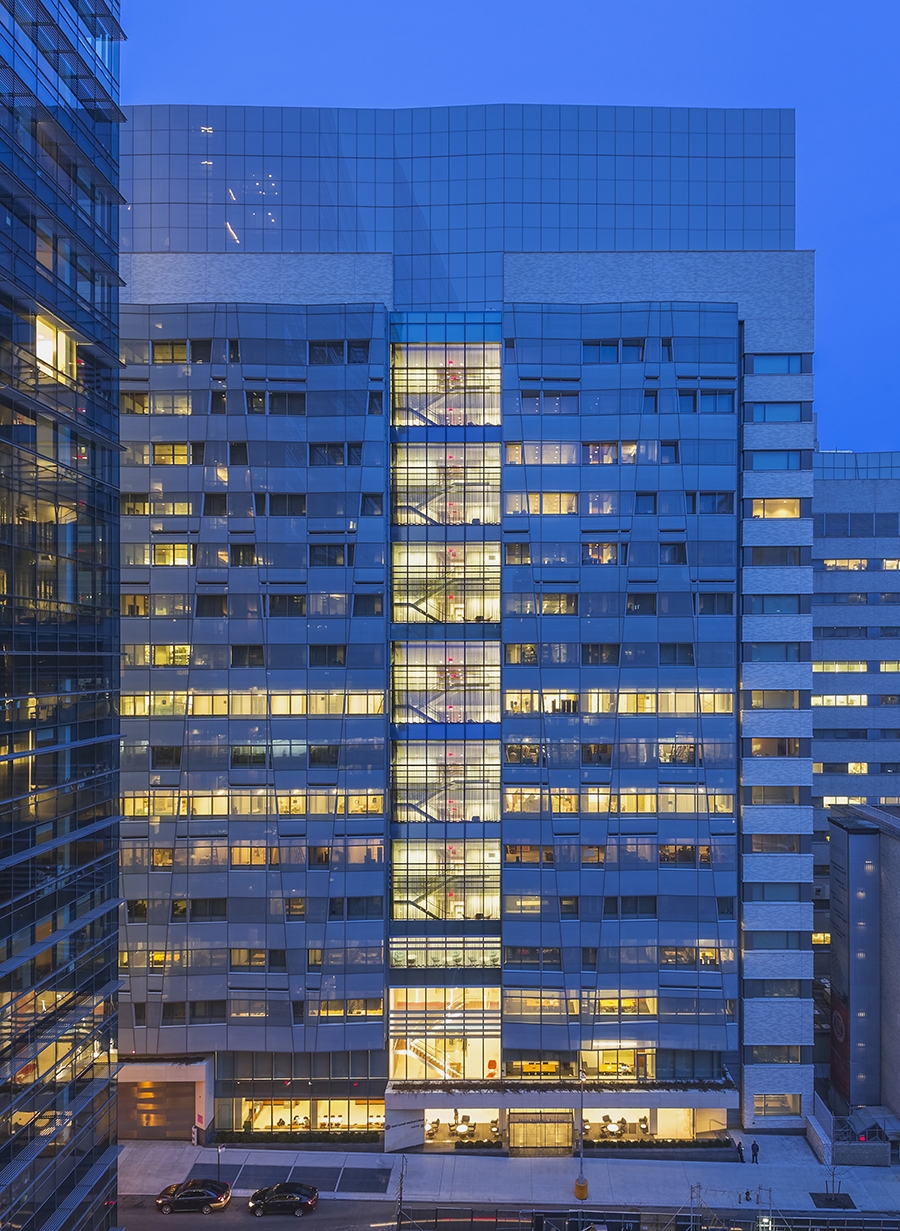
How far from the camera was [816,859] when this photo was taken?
2314 inches

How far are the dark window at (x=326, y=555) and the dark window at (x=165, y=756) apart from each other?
13113 mm

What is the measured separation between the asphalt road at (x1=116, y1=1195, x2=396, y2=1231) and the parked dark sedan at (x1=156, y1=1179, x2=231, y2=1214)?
0.31m

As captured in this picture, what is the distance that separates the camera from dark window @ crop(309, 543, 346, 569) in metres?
43.8

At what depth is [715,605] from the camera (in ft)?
145

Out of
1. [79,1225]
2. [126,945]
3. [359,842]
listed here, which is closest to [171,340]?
[359,842]

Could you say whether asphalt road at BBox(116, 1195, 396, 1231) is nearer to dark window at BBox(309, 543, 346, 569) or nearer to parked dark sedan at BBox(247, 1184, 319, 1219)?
parked dark sedan at BBox(247, 1184, 319, 1219)

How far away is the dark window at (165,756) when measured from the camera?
43.7 m

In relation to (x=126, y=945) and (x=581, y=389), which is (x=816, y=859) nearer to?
(x=581, y=389)

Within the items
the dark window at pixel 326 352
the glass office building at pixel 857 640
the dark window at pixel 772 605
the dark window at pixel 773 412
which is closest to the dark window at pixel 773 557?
the dark window at pixel 772 605

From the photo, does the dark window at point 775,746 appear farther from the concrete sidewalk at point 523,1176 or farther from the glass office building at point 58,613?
the glass office building at point 58,613

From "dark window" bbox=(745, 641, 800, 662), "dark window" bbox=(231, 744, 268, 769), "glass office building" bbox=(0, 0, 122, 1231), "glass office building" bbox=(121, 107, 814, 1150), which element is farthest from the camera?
"dark window" bbox=(745, 641, 800, 662)

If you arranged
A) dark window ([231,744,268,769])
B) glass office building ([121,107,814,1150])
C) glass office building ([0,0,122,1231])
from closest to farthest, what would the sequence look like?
glass office building ([0,0,122,1231]), glass office building ([121,107,814,1150]), dark window ([231,744,268,769])

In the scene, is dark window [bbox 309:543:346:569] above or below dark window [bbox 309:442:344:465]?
below

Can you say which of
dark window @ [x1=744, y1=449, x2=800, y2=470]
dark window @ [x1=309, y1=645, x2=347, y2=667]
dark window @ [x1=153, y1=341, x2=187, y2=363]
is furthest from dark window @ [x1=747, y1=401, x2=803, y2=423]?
dark window @ [x1=153, y1=341, x2=187, y2=363]
